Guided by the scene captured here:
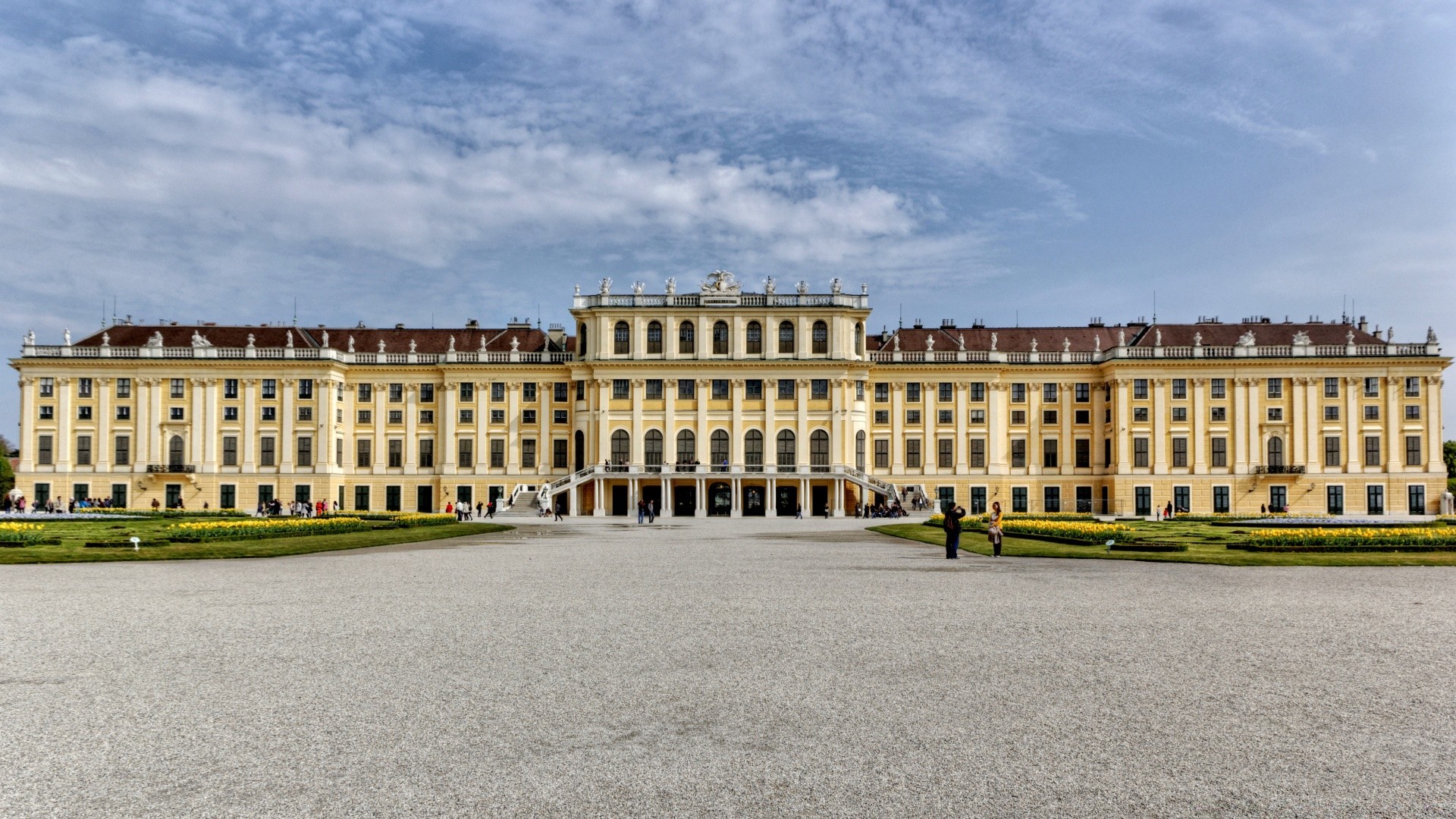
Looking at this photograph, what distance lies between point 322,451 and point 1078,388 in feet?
199

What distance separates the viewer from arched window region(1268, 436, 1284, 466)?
8025 cm

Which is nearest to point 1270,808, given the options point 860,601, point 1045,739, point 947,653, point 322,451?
point 1045,739

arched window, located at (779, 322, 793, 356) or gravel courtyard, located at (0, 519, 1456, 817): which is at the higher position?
arched window, located at (779, 322, 793, 356)

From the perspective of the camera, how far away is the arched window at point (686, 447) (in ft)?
270

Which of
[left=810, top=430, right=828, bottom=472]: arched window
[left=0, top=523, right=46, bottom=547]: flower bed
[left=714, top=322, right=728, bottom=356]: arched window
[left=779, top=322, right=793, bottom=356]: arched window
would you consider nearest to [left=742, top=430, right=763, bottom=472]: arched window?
[left=810, top=430, right=828, bottom=472]: arched window

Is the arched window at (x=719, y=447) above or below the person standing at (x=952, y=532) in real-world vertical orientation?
above

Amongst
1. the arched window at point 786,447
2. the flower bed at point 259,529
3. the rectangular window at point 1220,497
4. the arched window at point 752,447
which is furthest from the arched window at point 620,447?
the rectangular window at point 1220,497

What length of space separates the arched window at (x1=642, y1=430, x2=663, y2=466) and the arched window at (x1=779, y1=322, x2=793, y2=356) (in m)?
11.9

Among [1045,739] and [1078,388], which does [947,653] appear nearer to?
[1045,739]

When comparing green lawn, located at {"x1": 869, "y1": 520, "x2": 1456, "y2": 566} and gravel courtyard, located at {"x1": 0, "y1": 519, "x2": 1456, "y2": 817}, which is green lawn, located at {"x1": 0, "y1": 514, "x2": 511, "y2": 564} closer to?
gravel courtyard, located at {"x1": 0, "y1": 519, "x2": 1456, "y2": 817}

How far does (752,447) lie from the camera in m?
82.5

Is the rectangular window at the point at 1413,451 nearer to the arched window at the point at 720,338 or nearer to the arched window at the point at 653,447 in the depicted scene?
the arched window at the point at 720,338

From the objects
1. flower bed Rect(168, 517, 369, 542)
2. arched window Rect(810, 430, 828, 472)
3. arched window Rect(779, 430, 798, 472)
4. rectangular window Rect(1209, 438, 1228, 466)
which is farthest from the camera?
arched window Rect(779, 430, 798, 472)

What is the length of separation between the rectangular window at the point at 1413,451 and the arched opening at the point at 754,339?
163ft
